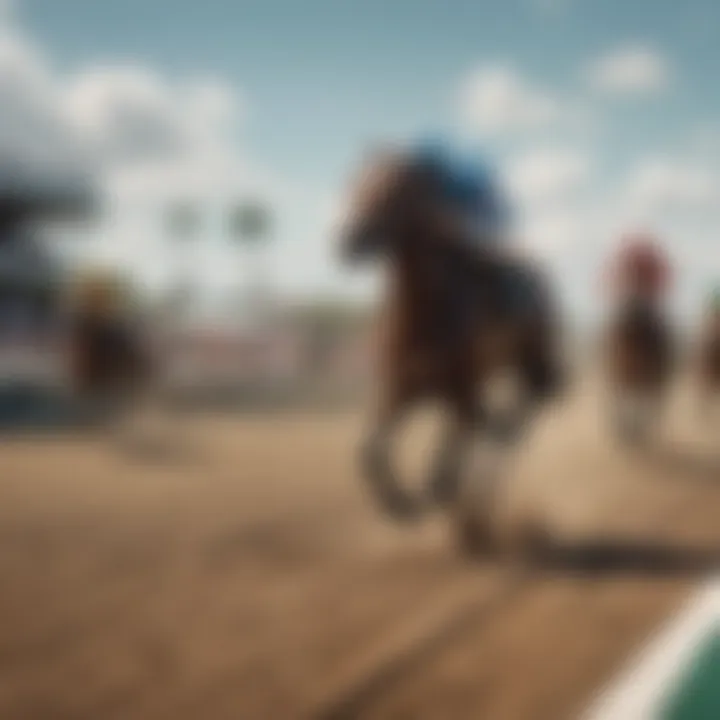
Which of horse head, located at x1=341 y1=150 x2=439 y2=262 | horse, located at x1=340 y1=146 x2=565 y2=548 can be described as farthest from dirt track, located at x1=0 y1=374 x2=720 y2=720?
horse head, located at x1=341 y1=150 x2=439 y2=262

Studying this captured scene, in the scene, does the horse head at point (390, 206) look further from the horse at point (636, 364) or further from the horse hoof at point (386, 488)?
the horse at point (636, 364)

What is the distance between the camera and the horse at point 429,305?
441cm

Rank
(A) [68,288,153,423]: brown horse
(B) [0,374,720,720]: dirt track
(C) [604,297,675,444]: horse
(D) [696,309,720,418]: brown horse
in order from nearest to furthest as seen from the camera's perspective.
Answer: (B) [0,374,720,720]: dirt track < (A) [68,288,153,423]: brown horse < (C) [604,297,675,444]: horse < (D) [696,309,720,418]: brown horse

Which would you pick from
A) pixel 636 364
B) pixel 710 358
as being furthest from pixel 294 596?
pixel 710 358

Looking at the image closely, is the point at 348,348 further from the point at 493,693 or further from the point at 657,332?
the point at 493,693

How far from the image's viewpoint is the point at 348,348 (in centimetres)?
1199

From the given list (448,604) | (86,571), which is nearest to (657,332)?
(448,604)

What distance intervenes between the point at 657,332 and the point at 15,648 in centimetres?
642

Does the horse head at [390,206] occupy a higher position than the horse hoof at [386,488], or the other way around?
the horse head at [390,206]

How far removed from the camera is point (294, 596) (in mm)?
3867

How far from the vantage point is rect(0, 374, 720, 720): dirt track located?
2.99m

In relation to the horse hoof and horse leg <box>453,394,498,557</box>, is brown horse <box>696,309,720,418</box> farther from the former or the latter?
the horse hoof

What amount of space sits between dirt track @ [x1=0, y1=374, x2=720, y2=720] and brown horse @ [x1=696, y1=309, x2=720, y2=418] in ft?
9.48

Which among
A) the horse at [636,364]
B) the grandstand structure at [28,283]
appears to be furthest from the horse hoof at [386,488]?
the horse at [636,364]
